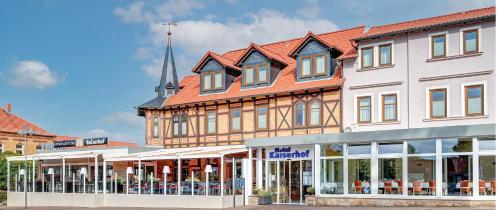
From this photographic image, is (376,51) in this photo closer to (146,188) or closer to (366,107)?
(366,107)

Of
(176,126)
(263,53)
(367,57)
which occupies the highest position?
(263,53)

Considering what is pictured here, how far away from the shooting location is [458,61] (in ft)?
90.6

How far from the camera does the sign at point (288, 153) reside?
2983cm

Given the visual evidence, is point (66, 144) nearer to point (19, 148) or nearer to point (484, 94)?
point (19, 148)

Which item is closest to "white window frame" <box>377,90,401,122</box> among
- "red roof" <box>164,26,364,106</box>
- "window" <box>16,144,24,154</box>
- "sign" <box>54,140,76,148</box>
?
"red roof" <box>164,26,364,106</box>

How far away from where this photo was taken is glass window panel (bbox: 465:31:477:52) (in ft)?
89.5

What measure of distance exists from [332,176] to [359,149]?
1597mm

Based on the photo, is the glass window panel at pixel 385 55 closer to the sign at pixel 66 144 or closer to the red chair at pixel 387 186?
the red chair at pixel 387 186

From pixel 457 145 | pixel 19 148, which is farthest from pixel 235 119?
pixel 19 148

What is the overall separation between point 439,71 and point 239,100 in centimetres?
1043

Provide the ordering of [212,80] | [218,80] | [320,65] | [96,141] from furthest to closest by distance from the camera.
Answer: [96,141], [212,80], [218,80], [320,65]

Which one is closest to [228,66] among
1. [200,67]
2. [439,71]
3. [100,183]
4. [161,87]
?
[200,67]

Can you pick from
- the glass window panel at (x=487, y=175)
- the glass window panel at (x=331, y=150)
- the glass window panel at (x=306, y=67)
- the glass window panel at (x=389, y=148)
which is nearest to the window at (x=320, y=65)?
the glass window panel at (x=306, y=67)

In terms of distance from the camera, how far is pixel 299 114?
32500 mm
